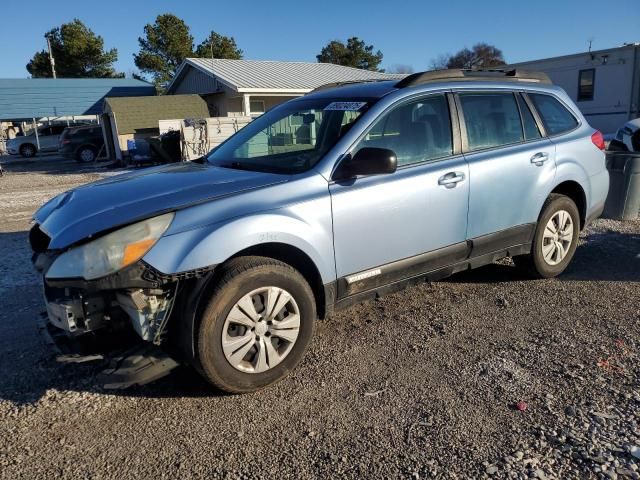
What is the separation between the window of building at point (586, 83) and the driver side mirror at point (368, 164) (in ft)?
73.1

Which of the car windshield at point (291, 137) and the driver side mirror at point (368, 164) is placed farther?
the car windshield at point (291, 137)

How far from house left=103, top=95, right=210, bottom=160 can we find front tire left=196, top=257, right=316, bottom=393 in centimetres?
2087

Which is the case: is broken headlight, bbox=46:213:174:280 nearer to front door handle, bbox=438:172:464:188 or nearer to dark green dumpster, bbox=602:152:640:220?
front door handle, bbox=438:172:464:188

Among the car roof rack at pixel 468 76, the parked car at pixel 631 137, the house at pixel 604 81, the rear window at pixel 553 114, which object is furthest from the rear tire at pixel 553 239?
the house at pixel 604 81

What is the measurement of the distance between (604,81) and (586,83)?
0.79 metres

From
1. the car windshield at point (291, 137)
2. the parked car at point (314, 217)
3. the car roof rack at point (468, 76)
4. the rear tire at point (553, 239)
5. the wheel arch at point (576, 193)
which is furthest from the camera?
the wheel arch at point (576, 193)

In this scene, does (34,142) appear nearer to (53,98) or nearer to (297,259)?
(53,98)

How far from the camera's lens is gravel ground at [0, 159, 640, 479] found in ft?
8.46

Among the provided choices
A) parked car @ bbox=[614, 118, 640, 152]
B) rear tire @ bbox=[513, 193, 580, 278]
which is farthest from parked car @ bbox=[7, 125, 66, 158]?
rear tire @ bbox=[513, 193, 580, 278]

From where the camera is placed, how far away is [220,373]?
119 inches

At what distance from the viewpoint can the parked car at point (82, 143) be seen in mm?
24938

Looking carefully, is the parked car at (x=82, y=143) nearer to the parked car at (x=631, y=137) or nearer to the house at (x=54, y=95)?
the house at (x=54, y=95)

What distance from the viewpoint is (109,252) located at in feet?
9.20

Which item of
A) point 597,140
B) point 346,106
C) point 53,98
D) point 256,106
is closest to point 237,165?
point 346,106
